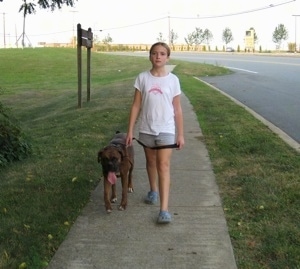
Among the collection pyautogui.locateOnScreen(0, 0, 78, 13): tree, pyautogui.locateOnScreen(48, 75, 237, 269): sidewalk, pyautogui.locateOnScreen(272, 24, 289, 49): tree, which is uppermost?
pyautogui.locateOnScreen(272, 24, 289, 49): tree

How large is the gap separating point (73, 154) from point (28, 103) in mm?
11500

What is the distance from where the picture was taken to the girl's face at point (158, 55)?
175 inches

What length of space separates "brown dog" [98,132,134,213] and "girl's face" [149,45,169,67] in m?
→ 0.89

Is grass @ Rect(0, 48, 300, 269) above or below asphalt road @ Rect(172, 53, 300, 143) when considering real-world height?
below

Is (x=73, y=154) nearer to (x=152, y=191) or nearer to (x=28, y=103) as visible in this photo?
(x=152, y=191)

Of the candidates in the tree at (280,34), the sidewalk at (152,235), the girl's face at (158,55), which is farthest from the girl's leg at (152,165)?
the tree at (280,34)

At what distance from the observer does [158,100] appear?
4516 mm

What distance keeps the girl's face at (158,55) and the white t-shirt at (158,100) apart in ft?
0.47

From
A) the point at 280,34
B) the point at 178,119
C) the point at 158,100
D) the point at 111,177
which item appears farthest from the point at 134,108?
the point at 280,34

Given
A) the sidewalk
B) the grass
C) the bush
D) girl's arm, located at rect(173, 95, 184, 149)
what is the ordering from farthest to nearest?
the bush
girl's arm, located at rect(173, 95, 184, 149)
the grass
the sidewalk

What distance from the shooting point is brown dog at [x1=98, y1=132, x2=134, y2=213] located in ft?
15.2

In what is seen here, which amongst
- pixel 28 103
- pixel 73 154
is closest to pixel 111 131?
pixel 73 154

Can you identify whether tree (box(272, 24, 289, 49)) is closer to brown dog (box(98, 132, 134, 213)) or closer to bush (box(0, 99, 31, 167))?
bush (box(0, 99, 31, 167))

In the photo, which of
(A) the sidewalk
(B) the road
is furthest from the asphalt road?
(A) the sidewalk
